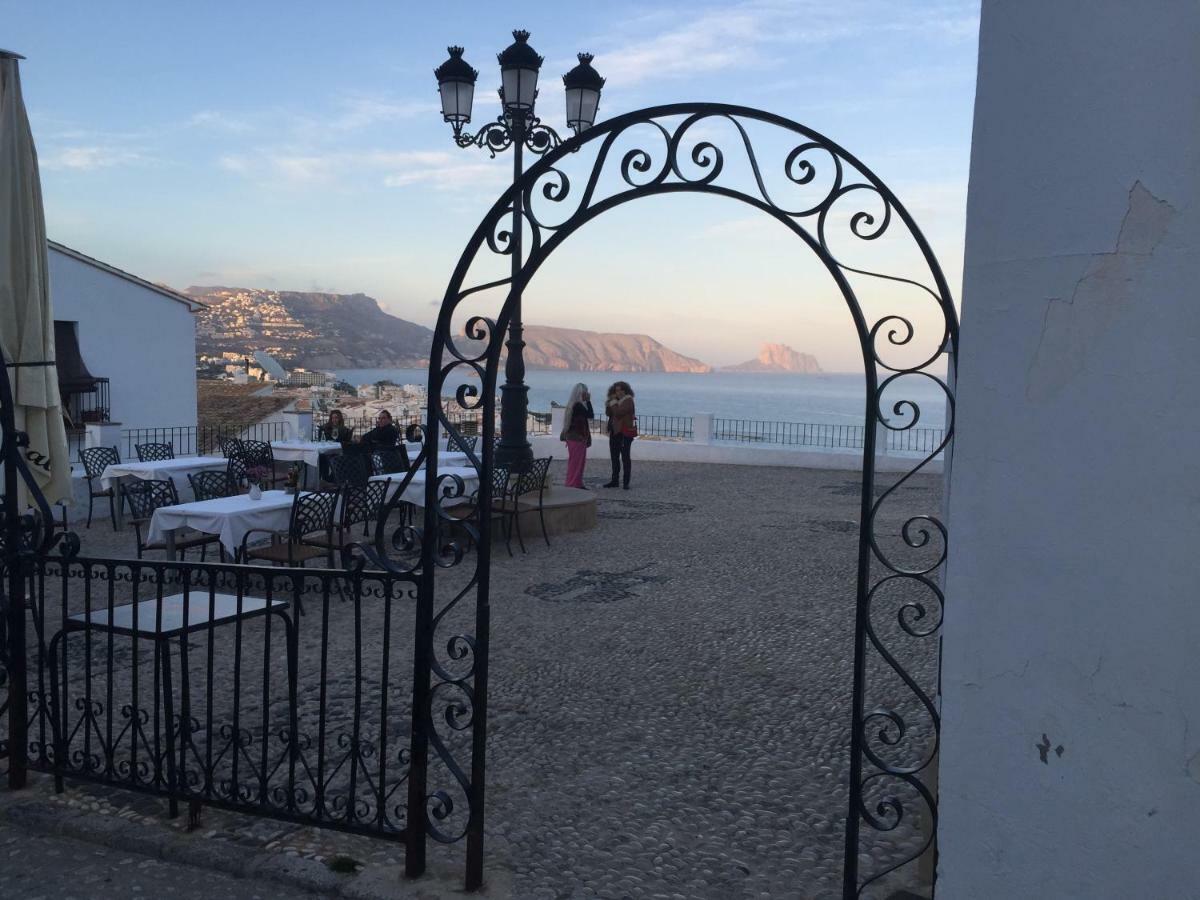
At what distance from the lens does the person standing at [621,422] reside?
15070 millimetres

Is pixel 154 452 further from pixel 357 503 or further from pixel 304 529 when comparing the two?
pixel 304 529

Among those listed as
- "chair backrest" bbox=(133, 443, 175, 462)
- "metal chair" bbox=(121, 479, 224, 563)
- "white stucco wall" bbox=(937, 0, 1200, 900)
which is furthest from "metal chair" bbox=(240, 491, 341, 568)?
"white stucco wall" bbox=(937, 0, 1200, 900)

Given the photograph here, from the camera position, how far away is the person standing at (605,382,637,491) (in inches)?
593

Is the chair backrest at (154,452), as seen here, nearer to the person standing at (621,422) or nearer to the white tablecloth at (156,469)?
the white tablecloth at (156,469)

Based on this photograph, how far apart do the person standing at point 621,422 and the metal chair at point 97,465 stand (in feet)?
22.6

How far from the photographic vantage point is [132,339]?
2238 centimetres

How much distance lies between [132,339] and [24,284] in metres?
19.4

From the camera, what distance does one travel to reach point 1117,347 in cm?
221

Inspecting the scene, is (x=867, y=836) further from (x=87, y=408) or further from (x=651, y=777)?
(x=87, y=408)

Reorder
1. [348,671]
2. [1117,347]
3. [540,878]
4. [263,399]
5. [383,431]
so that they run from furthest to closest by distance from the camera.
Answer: [263,399] → [383,431] → [348,671] → [540,878] → [1117,347]

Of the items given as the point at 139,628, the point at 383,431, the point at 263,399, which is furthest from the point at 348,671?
the point at 263,399

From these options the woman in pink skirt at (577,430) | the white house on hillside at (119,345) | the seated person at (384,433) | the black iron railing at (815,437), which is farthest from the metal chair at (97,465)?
the black iron railing at (815,437)

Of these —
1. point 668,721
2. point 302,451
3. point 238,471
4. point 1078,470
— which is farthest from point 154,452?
point 1078,470

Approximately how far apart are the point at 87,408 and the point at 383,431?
11.0m
